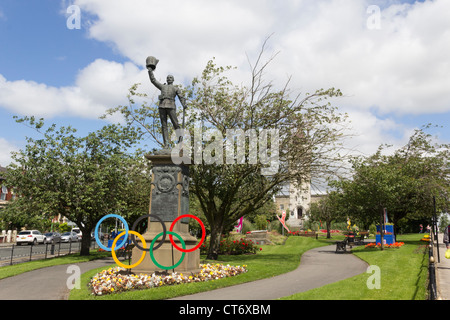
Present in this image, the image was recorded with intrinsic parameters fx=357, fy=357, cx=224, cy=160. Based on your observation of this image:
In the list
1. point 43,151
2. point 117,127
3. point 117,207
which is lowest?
point 117,207

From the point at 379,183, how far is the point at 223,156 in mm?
11839

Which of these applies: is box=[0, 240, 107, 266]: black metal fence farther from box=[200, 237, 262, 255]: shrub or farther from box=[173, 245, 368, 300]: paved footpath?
box=[173, 245, 368, 300]: paved footpath

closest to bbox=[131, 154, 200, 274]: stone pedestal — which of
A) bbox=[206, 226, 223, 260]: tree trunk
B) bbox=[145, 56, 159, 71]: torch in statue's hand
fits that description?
bbox=[145, 56, 159, 71]: torch in statue's hand

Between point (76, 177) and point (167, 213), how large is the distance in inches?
506

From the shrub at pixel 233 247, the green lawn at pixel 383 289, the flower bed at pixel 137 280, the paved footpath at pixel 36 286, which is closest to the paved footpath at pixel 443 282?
the green lawn at pixel 383 289

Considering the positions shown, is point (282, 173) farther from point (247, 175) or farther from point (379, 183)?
point (379, 183)

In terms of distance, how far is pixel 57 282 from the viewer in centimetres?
1262

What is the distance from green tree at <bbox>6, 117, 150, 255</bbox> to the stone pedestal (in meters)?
10.3

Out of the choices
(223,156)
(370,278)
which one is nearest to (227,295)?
(370,278)

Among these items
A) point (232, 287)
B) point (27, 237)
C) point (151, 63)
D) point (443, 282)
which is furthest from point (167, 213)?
point (27, 237)

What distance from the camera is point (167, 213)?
12.2 metres

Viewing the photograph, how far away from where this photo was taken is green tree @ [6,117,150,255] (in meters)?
22.0

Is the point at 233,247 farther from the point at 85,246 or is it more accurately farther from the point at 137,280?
the point at 137,280

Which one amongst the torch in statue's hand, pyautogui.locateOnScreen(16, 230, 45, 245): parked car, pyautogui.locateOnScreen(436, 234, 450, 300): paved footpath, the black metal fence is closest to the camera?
pyautogui.locateOnScreen(436, 234, 450, 300): paved footpath
